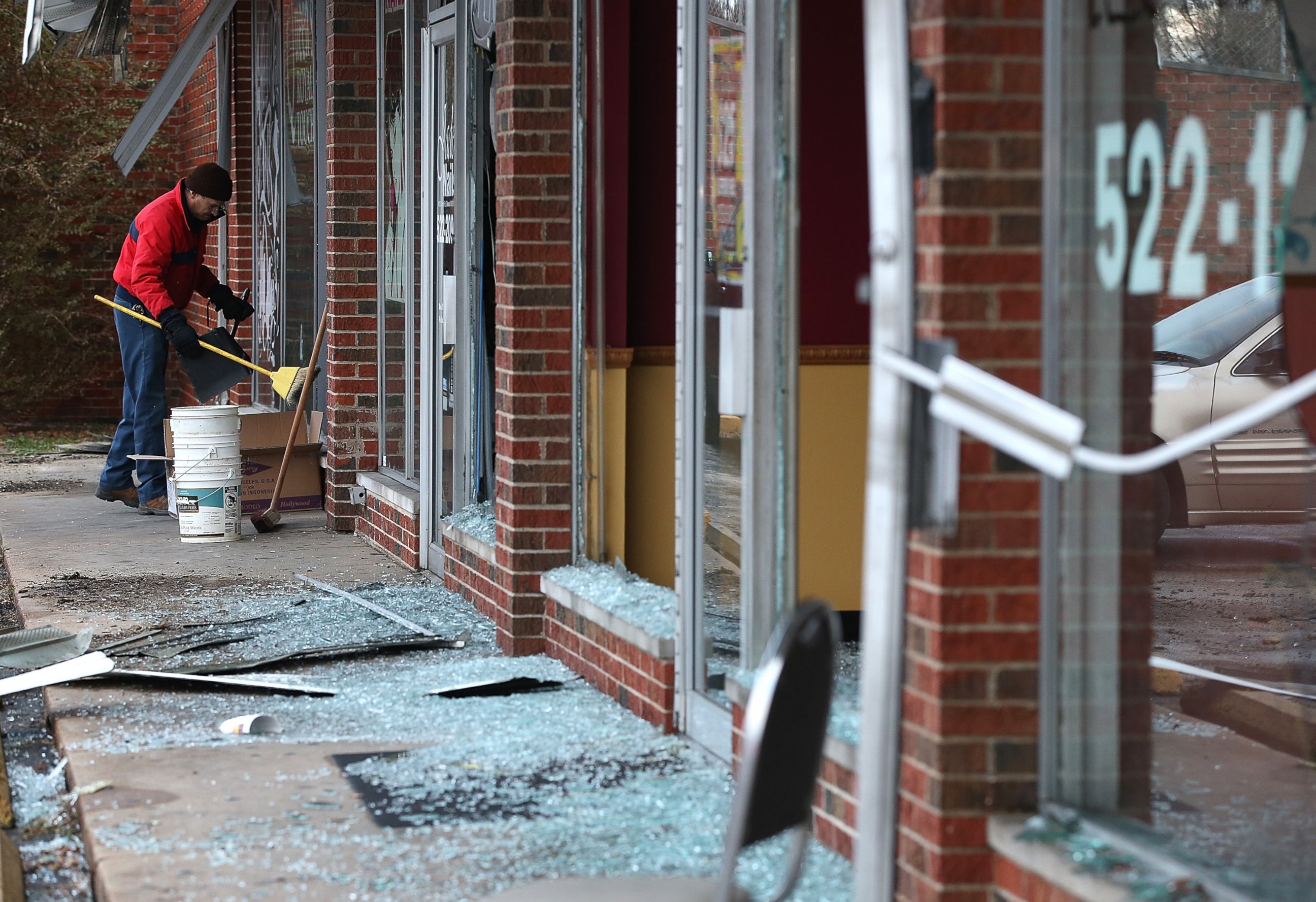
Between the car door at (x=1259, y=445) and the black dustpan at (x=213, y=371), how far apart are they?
5.56 meters

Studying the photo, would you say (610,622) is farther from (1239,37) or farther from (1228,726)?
(1239,37)

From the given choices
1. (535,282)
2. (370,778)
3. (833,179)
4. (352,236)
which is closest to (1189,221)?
Answer: (833,179)

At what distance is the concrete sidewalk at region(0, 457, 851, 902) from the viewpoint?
12.9 feet

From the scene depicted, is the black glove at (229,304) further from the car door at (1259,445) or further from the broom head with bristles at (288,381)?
the car door at (1259,445)

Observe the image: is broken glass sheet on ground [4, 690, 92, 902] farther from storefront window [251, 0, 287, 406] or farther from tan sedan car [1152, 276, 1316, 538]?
storefront window [251, 0, 287, 406]

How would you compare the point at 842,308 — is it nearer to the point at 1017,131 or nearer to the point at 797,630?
the point at 1017,131

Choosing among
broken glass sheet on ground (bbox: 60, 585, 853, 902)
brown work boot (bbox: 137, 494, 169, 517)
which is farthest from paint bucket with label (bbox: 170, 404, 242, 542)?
broken glass sheet on ground (bbox: 60, 585, 853, 902)

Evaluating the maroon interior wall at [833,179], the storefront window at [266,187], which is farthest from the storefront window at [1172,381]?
the storefront window at [266,187]

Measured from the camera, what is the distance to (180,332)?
9.71 meters

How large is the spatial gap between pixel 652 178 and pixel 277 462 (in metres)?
4.51

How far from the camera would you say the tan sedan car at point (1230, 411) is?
7.35 meters

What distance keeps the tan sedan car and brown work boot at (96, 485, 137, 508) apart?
19.7 feet

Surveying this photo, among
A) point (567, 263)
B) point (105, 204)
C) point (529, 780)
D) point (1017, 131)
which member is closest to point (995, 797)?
point (1017, 131)

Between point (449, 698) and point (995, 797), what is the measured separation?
8.75ft
